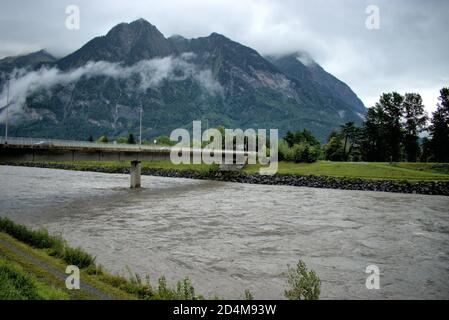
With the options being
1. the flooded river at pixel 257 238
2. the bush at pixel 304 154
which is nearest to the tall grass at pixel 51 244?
the flooded river at pixel 257 238

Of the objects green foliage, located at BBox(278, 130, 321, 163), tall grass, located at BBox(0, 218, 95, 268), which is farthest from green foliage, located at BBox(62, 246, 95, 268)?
green foliage, located at BBox(278, 130, 321, 163)

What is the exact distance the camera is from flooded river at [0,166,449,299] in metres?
17.0

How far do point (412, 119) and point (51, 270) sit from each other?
106 metres

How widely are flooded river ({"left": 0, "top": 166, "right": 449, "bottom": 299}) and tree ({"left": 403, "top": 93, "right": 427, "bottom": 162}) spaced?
6063 centimetres

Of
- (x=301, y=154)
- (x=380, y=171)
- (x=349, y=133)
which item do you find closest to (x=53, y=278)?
(x=380, y=171)

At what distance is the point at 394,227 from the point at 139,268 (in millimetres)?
22910

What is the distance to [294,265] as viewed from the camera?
19312 mm

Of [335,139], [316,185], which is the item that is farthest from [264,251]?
[335,139]

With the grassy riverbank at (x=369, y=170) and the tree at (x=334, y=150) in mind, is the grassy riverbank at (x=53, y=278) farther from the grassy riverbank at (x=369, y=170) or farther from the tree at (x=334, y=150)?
the tree at (x=334, y=150)

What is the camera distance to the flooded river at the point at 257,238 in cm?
1698

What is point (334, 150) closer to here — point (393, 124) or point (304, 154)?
point (393, 124)

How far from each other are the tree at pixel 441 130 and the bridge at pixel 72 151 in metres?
67.8
